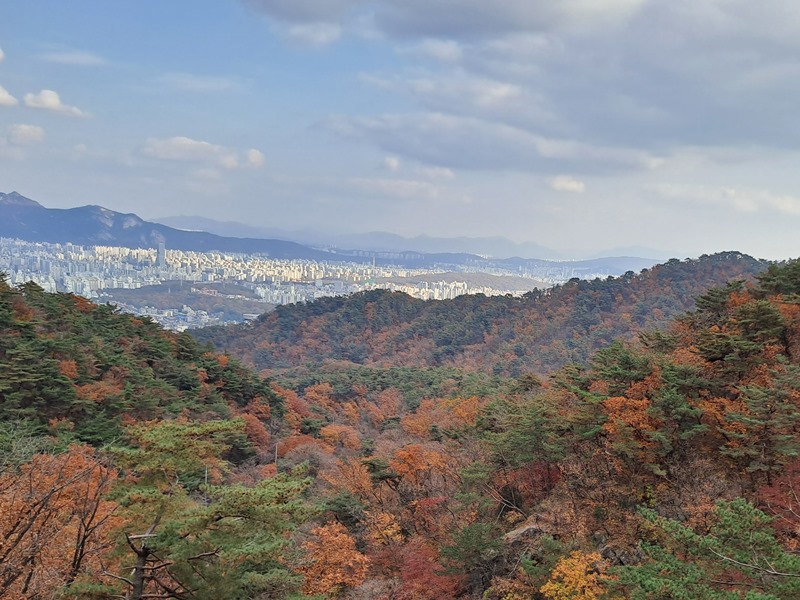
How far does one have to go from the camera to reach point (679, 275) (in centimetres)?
6650

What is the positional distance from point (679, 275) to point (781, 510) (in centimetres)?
6439

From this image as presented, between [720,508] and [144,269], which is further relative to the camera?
[144,269]

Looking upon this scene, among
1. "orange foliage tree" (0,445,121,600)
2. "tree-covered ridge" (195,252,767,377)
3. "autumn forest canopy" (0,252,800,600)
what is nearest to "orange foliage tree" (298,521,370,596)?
"autumn forest canopy" (0,252,800,600)

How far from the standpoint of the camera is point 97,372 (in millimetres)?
23141

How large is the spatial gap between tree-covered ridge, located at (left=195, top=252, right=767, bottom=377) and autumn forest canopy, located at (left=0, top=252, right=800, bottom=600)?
3312 centimetres

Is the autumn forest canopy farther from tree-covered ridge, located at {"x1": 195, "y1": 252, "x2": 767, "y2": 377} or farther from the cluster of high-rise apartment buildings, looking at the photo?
the cluster of high-rise apartment buildings

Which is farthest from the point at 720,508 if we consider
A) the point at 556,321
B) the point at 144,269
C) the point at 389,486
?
the point at 144,269

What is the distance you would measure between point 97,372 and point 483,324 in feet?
179

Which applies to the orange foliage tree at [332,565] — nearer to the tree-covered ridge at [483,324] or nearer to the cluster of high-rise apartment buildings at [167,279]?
the tree-covered ridge at [483,324]

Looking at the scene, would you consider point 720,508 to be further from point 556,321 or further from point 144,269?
point 144,269

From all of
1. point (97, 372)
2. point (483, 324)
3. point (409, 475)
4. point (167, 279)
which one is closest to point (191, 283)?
point (167, 279)

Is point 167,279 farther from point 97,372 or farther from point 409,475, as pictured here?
point 409,475

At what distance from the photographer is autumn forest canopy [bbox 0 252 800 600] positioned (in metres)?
6.01

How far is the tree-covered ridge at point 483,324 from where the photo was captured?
60312mm
